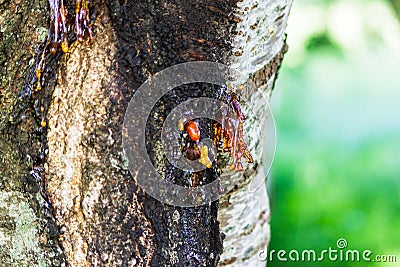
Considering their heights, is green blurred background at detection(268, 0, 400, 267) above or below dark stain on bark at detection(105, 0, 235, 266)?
above

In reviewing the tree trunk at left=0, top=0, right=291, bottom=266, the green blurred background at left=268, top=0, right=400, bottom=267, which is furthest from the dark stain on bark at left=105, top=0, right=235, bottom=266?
the green blurred background at left=268, top=0, right=400, bottom=267

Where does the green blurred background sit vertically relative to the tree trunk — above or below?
above

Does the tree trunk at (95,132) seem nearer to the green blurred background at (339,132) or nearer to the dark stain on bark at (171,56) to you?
the dark stain on bark at (171,56)

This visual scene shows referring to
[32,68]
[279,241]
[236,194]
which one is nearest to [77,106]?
[32,68]

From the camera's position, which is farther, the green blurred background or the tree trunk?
the green blurred background

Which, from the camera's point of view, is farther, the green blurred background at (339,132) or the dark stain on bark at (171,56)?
the green blurred background at (339,132)

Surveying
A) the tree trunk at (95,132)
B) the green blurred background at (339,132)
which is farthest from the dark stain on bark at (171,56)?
the green blurred background at (339,132)

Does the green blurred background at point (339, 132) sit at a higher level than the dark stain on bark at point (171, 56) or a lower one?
higher

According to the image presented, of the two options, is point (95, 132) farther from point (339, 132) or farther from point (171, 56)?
point (339, 132)

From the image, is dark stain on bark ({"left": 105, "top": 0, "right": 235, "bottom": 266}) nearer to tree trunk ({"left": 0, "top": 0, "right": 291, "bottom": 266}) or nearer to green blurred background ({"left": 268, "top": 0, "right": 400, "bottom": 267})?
tree trunk ({"left": 0, "top": 0, "right": 291, "bottom": 266})
